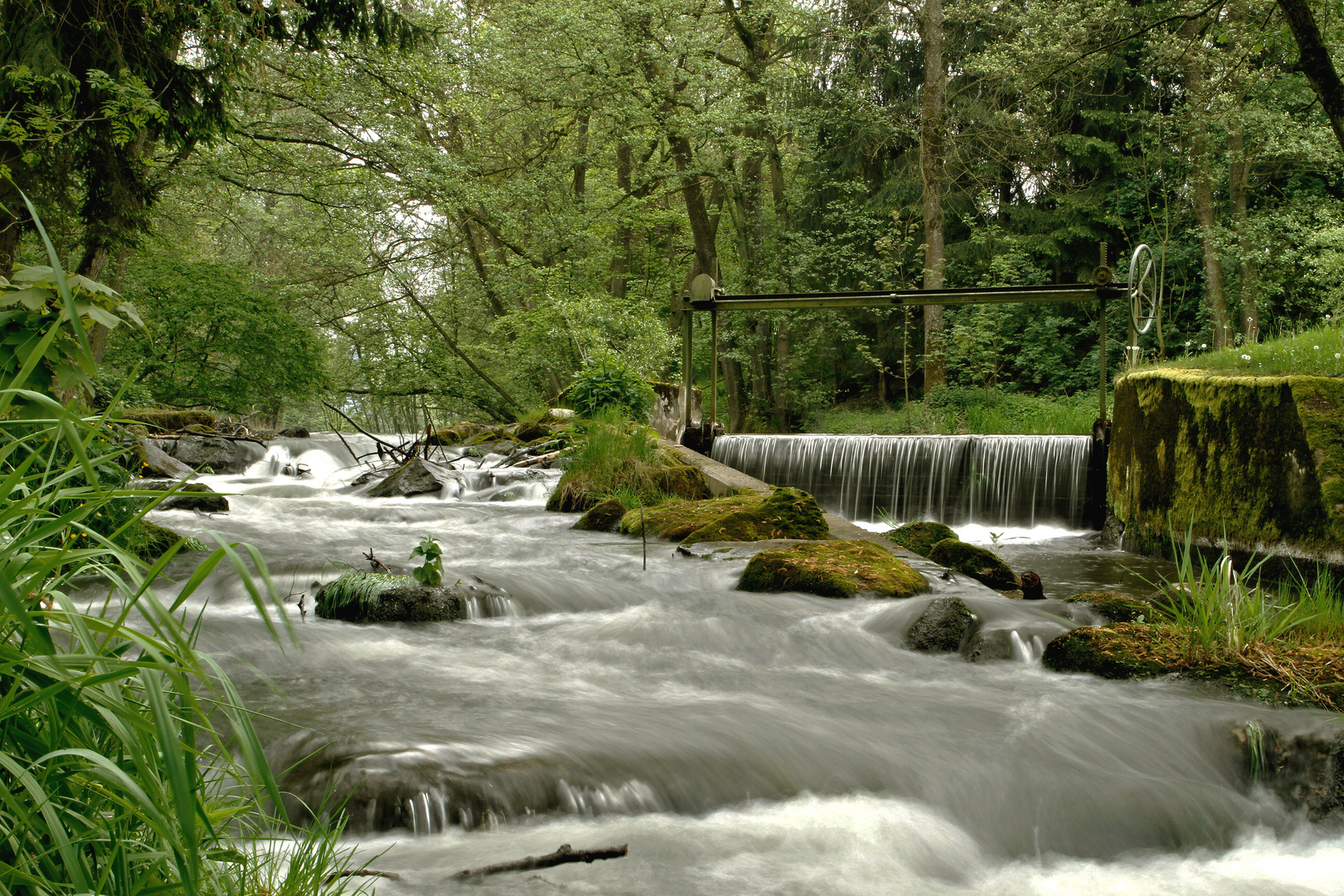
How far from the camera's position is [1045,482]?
1095 cm

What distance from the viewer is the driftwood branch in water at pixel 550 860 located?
255 cm

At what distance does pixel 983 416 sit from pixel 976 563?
10617 mm

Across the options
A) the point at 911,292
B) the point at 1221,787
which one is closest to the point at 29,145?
the point at 911,292

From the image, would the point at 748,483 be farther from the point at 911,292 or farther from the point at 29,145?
the point at 29,145

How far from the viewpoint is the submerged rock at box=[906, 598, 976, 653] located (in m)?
4.91

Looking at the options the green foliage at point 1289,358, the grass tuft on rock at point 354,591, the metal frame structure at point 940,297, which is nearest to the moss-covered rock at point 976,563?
the green foliage at point 1289,358

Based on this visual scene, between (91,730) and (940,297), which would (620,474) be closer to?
(940,297)

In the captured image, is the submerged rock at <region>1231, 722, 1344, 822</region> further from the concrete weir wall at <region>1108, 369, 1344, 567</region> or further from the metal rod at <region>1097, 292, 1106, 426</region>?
the metal rod at <region>1097, 292, 1106, 426</region>

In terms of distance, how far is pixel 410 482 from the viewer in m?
11.0

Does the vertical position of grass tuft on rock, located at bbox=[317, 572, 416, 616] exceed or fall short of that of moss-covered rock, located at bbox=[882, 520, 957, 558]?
it exceeds it

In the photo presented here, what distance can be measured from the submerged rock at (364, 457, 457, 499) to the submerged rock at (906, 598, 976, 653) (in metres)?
7.30

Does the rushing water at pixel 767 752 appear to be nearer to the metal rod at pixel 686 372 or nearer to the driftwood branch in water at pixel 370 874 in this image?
the driftwood branch in water at pixel 370 874

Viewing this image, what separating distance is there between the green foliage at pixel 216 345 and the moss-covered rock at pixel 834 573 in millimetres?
12501

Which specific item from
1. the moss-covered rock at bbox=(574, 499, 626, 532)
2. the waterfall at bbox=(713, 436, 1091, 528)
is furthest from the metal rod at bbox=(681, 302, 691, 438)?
the moss-covered rock at bbox=(574, 499, 626, 532)
